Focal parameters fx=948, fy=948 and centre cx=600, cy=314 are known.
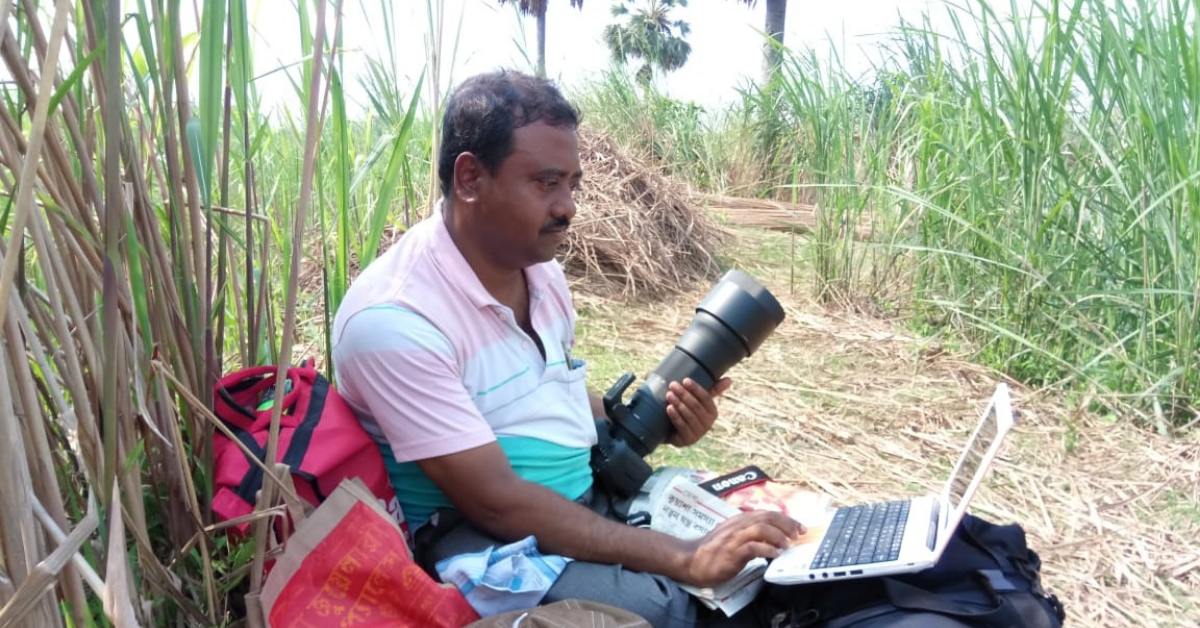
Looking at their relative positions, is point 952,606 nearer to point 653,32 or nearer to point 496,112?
point 496,112

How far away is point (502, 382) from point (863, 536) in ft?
2.13

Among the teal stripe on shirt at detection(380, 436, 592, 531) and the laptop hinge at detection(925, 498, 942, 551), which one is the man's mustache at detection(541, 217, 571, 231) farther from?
the laptop hinge at detection(925, 498, 942, 551)

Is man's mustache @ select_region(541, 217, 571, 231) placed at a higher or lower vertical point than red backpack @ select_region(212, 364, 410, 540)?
higher

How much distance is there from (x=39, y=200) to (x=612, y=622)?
88 cm

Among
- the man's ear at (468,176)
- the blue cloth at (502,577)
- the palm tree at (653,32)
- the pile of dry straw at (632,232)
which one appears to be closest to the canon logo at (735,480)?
the blue cloth at (502,577)

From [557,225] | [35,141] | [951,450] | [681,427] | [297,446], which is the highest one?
[35,141]

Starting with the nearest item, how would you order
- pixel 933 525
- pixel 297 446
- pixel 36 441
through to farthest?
pixel 36 441
pixel 297 446
pixel 933 525

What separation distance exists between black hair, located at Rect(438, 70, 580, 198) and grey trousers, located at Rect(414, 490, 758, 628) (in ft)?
2.02

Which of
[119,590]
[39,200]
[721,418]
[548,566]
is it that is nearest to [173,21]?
[39,200]

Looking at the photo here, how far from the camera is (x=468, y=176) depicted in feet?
5.52

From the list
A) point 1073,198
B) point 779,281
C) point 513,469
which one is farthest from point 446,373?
point 779,281

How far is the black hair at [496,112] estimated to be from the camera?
166cm

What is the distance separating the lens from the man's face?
1660mm

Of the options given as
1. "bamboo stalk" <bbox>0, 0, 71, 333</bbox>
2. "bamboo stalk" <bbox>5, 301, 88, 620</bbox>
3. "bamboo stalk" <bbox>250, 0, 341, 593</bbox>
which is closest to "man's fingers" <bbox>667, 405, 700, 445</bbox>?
"bamboo stalk" <bbox>250, 0, 341, 593</bbox>
